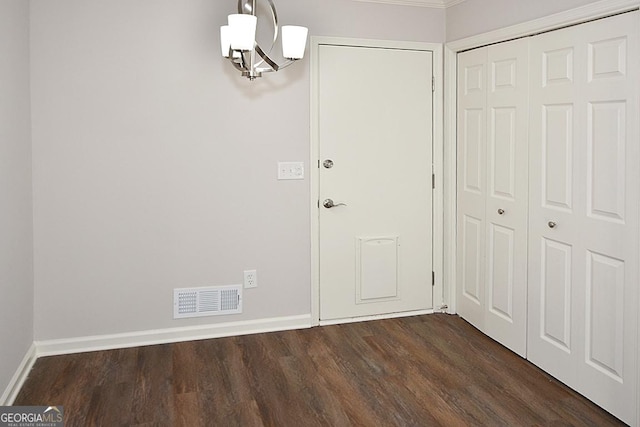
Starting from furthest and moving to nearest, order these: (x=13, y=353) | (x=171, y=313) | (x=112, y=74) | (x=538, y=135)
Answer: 1. (x=171, y=313)
2. (x=112, y=74)
3. (x=538, y=135)
4. (x=13, y=353)

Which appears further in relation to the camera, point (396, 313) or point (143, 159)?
point (396, 313)

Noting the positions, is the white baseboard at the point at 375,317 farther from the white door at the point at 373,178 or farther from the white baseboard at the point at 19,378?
the white baseboard at the point at 19,378

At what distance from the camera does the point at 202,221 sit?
345 cm

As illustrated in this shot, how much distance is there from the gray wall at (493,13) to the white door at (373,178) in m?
0.29

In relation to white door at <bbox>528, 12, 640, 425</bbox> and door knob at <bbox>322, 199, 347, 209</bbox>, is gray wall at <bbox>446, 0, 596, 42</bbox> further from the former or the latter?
door knob at <bbox>322, 199, 347, 209</bbox>

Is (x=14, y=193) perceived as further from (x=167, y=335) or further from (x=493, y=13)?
(x=493, y=13)

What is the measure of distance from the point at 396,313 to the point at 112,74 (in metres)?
2.50

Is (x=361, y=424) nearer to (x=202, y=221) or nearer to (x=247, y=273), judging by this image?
(x=247, y=273)

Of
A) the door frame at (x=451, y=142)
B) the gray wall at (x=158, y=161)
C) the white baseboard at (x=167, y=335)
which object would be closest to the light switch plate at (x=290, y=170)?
the gray wall at (x=158, y=161)

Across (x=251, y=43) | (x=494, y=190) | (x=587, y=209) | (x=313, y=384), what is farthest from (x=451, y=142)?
(x=313, y=384)

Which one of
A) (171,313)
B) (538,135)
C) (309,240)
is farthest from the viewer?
(309,240)

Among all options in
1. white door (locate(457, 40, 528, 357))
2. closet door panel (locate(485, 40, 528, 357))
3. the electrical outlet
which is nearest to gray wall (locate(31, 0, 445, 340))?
the electrical outlet

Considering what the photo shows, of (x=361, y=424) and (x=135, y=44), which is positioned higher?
(x=135, y=44)

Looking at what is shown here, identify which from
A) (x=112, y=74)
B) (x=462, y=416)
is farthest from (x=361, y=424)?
(x=112, y=74)
